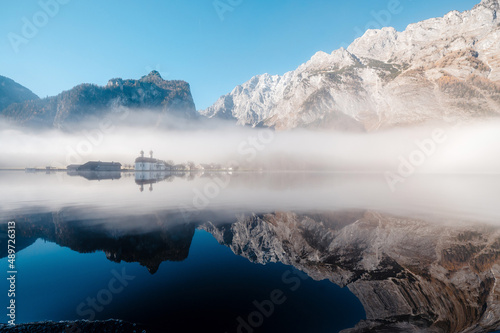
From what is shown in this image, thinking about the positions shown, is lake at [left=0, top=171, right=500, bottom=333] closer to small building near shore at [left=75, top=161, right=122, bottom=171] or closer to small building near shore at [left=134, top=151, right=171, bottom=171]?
small building near shore at [left=134, top=151, right=171, bottom=171]

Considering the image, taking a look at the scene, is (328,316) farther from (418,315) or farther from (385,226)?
(385,226)

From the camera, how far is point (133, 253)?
13.4 meters

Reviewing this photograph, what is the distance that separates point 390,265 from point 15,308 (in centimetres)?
1929

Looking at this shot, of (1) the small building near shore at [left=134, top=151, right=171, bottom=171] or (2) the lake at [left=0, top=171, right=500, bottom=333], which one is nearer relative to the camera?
(2) the lake at [left=0, top=171, right=500, bottom=333]

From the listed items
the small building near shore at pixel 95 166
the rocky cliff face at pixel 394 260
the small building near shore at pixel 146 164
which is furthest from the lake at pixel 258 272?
the small building near shore at pixel 95 166

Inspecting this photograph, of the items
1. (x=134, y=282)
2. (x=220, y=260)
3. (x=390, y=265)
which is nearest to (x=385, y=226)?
(x=390, y=265)

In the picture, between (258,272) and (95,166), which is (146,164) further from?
(258,272)

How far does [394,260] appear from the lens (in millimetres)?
13367

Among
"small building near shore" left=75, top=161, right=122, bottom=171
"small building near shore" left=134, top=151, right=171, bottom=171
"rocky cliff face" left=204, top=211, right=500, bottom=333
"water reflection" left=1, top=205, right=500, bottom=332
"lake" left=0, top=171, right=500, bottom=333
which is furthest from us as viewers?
"small building near shore" left=75, top=161, right=122, bottom=171

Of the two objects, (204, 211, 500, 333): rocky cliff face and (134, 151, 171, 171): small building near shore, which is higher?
(134, 151, 171, 171): small building near shore

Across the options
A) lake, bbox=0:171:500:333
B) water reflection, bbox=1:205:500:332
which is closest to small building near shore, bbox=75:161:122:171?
lake, bbox=0:171:500:333

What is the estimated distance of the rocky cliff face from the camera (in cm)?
851

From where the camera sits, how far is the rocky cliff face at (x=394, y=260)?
8.51m

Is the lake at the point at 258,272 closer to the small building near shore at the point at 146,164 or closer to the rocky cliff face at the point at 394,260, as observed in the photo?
the rocky cliff face at the point at 394,260
